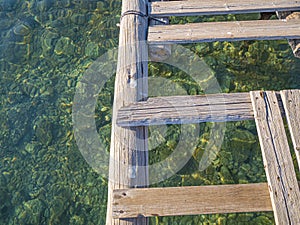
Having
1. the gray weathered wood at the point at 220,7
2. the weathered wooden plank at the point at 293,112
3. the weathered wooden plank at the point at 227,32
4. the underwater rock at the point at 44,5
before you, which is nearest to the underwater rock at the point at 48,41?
the underwater rock at the point at 44,5

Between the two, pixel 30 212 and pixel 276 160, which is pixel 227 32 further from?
pixel 30 212

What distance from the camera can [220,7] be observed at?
402cm

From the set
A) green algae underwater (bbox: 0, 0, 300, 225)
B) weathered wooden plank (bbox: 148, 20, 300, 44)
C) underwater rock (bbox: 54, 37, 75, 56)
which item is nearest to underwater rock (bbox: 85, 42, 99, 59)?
green algae underwater (bbox: 0, 0, 300, 225)

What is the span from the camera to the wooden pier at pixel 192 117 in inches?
95.8

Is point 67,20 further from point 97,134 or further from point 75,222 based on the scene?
point 75,222

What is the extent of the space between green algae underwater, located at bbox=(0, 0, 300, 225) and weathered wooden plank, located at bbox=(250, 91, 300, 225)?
5.83 ft

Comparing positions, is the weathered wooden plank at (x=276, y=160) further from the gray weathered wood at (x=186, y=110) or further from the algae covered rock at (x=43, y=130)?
the algae covered rock at (x=43, y=130)

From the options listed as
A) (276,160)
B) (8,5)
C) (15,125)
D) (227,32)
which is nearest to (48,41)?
(8,5)

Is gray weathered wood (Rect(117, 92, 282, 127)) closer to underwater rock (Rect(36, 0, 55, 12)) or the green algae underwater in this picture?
the green algae underwater

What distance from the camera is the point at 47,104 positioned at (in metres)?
5.27

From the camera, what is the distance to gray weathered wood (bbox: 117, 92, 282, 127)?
297 centimetres

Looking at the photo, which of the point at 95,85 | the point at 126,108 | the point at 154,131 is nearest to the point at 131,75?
the point at 126,108

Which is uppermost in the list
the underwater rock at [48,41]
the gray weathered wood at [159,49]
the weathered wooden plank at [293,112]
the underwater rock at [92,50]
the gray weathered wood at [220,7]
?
the underwater rock at [48,41]

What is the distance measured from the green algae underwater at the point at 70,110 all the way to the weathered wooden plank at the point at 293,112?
1773 millimetres
